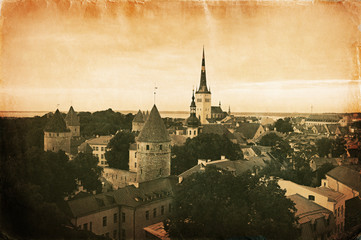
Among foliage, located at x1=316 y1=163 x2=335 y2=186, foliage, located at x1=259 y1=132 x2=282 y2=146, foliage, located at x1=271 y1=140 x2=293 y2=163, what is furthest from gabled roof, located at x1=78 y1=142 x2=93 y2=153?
foliage, located at x1=316 y1=163 x2=335 y2=186

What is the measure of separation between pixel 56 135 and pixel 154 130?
1298mm

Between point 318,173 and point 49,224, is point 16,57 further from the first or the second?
point 318,173

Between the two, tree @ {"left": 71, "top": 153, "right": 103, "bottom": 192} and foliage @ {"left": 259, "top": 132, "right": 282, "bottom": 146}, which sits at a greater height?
foliage @ {"left": 259, "top": 132, "right": 282, "bottom": 146}

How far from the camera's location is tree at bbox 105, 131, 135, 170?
389 cm

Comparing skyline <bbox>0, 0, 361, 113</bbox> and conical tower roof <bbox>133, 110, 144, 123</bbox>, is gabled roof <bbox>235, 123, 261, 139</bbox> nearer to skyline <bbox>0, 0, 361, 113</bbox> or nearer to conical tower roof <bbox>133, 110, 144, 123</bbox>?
skyline <bbox>0, 0, 361, 113</bbox>

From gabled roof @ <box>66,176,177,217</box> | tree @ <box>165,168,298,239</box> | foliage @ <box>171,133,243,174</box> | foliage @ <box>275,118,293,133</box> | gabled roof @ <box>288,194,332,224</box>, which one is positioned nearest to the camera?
gabled roof @ <box>66,176,177,217</box>

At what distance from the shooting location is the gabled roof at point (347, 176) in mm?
3951

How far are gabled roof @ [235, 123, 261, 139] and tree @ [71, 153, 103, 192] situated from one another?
2.00 metres

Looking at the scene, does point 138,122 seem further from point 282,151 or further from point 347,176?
point 347,176

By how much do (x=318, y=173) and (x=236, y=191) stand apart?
1202 millimetres

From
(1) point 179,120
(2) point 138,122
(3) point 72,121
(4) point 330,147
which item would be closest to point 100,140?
(3) point 72,121

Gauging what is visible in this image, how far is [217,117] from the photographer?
3.99 metres

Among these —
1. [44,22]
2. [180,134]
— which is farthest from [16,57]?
[180,134]

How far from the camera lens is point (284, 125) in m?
4.12
